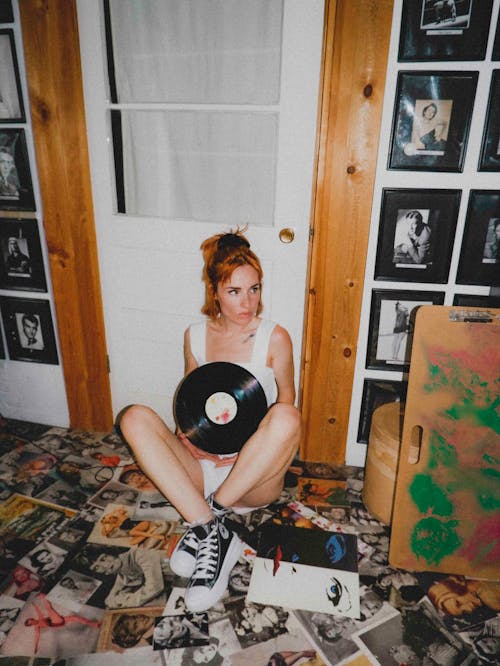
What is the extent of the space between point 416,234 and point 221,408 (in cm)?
106

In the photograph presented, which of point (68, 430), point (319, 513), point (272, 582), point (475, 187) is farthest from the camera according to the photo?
point (68, 430)

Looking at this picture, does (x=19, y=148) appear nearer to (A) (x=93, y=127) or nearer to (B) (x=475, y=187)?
(A) (x=93, y=127)

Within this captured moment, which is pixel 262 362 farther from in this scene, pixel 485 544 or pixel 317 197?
pixel 485 544

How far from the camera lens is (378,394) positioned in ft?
6.46

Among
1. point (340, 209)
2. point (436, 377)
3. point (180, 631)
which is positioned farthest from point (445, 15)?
point (180, 631)

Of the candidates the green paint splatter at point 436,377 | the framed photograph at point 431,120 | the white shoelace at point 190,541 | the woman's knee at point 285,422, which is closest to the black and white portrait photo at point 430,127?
the framed photograph at point 431,120

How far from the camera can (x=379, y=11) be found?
147 centimetres

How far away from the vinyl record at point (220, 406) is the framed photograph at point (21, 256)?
1090 millimetres

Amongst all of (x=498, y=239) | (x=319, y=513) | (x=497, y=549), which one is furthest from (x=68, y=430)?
(x=498, y=239)

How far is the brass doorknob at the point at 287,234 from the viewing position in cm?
181

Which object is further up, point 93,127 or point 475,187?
point 93,127

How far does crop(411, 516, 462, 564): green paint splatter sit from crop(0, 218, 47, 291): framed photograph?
6.61 ft

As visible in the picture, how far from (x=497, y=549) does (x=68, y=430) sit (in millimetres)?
2099

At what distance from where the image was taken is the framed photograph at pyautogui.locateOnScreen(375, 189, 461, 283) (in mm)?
1662
